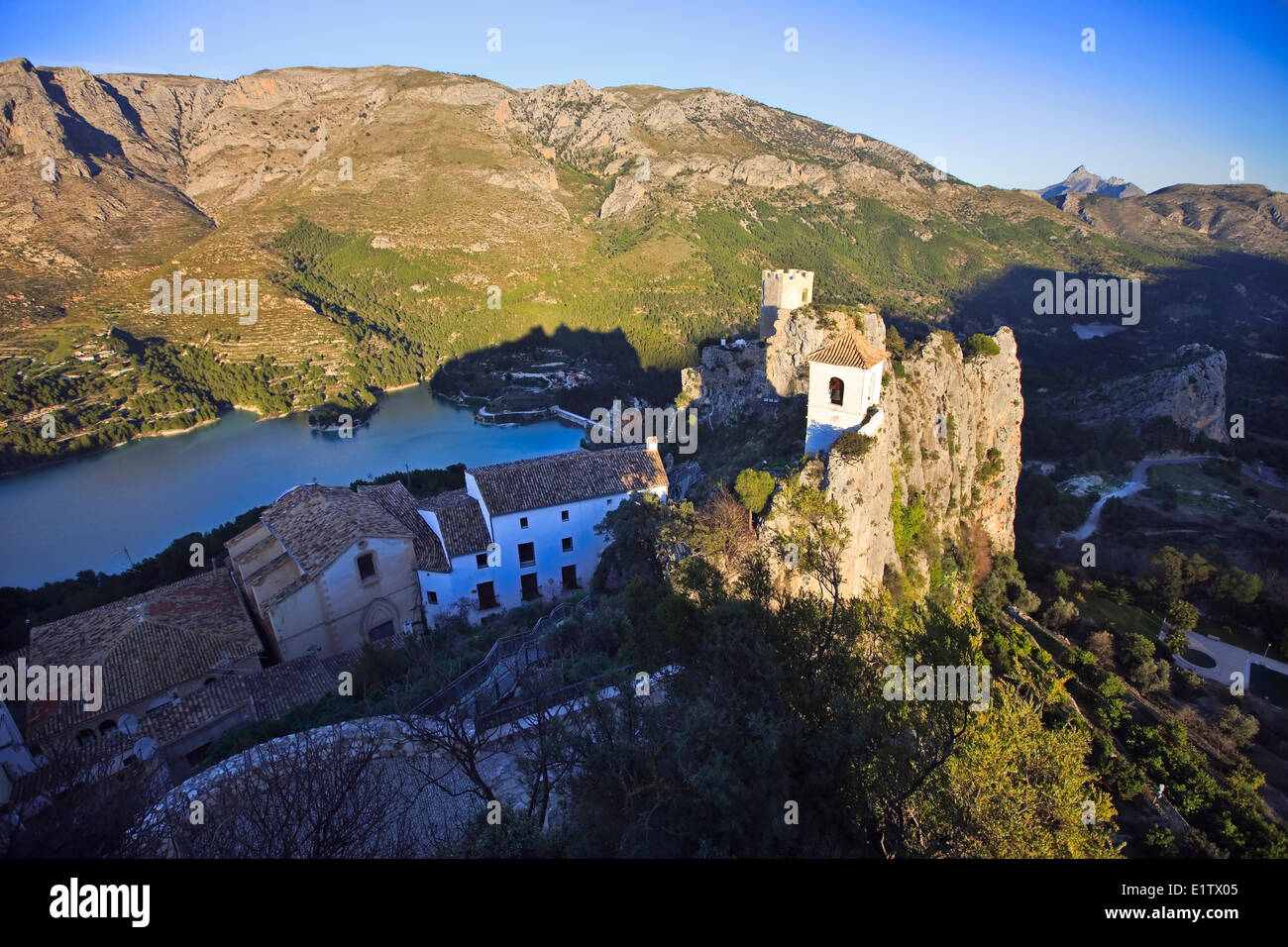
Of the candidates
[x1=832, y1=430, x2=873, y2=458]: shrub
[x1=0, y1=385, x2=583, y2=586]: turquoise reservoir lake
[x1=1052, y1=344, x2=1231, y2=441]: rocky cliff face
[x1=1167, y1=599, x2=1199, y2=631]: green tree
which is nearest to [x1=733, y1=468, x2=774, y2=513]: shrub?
[x1=832, y1=430, x2=873, y2=458]: shrub

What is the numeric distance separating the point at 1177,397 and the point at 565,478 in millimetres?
54938

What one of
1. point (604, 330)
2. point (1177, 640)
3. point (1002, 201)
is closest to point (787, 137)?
point (1002, 201)

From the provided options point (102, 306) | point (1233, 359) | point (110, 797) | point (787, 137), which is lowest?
point (110, 797)

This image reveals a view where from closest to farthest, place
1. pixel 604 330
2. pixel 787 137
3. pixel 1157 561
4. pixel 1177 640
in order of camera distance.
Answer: pixel 1177 640 < pixel 1157 561 < pixel 604 330 < pixel 787 137

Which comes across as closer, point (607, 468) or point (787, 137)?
point (607, 468)

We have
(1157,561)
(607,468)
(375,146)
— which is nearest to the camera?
(607,468)

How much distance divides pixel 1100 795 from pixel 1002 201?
5202 inches

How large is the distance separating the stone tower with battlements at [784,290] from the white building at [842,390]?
1156 centimetres

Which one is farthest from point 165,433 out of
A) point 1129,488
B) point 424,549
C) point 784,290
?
point 1129,488

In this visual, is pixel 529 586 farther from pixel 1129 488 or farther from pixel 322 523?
pixel 1129 488

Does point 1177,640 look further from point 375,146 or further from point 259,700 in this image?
point 375,146

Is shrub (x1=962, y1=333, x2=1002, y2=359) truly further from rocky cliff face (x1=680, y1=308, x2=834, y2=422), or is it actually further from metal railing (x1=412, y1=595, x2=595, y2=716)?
metal railing (x1=412, y1=595, x2=595, y2=716)

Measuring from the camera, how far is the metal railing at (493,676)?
11.4m

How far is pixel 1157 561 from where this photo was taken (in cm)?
2975
